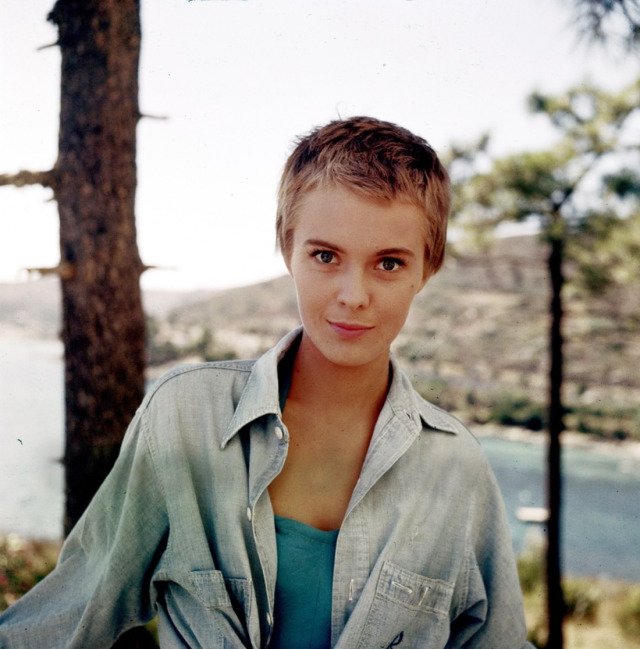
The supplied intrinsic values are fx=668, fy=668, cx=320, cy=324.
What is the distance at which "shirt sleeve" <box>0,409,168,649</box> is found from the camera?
139cm

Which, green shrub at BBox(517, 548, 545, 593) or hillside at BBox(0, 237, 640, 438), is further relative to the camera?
green shrub at BBox(517, 548, 545, 593)

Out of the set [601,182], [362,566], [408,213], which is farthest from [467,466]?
[601,182]

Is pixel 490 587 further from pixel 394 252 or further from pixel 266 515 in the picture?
pixel 394 252

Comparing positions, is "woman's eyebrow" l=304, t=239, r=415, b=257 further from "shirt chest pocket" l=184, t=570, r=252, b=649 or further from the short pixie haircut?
"shirt chest pocket" l=184, t=570, r=252, b=649

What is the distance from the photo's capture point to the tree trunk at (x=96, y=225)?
2.54m

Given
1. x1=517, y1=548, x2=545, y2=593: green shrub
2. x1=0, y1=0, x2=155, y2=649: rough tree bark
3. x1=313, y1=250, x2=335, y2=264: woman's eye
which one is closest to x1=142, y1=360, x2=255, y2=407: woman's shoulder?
x1=313, y1=250, x2=335, y2=264: woman's eye

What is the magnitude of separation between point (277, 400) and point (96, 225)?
58.8 inches

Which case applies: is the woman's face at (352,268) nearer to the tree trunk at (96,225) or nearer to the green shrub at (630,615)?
the tree trunk at (96,225)

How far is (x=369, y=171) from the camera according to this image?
4.39 feet

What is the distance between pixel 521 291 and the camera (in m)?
9.72

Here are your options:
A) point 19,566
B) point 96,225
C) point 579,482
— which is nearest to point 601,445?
point 579,482

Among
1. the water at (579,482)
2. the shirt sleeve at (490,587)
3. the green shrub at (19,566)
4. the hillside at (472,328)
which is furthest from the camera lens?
the water at (579,482)

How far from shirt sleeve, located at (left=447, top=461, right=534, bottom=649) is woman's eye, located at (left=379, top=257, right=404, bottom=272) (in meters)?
0.53

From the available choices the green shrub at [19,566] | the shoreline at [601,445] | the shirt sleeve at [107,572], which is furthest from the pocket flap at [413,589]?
the shoreline at [601,445]
